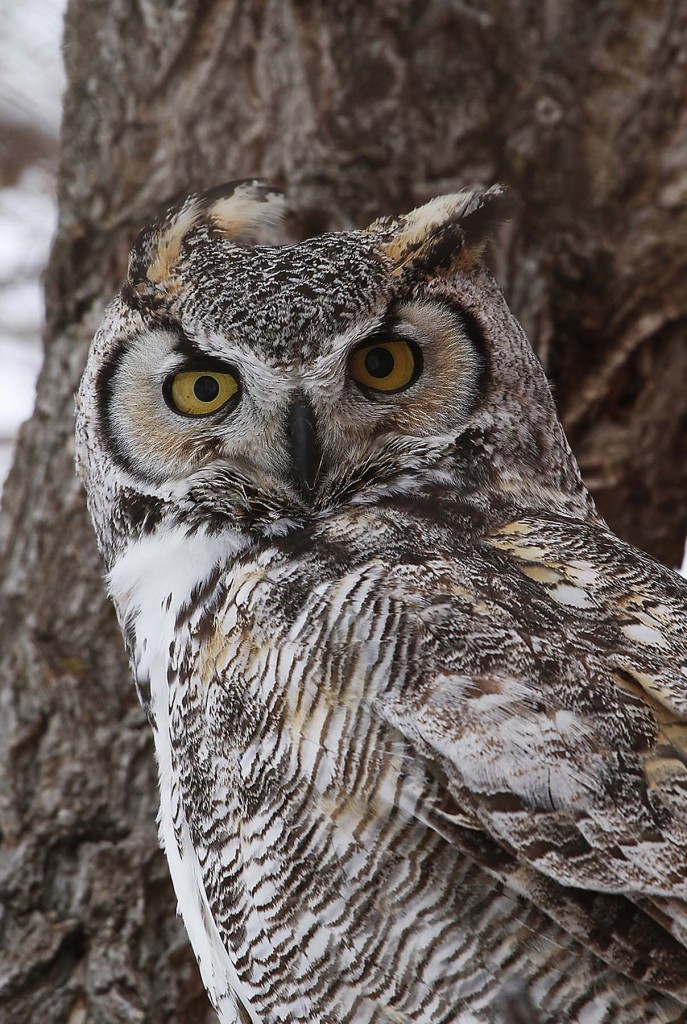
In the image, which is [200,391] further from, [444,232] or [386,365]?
[444,232]

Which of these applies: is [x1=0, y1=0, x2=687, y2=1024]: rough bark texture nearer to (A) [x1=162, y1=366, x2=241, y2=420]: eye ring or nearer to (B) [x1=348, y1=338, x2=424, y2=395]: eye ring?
(A) [x1=162, y1=366, x2=241, y2=420]: eye ring

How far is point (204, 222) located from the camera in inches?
75.0

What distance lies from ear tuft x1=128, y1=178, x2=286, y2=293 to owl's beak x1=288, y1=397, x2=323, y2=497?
0.33m

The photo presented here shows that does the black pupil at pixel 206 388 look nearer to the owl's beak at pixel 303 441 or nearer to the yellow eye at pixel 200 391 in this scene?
the yellow eye at pixel 200 391

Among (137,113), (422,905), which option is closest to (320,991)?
(422,905)

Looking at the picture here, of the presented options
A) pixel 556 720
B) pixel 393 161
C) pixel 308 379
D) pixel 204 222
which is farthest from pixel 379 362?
pixel 393 161

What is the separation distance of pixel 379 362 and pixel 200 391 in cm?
29

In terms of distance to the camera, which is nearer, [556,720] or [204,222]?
[556,720]

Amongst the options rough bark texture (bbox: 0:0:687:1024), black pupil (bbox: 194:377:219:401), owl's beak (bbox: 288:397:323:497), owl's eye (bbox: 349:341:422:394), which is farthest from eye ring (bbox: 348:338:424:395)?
rough bark texture (bbox: 0:0:687:1024)

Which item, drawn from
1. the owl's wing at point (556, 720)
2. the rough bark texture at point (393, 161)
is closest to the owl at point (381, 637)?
the owl's wing at point (556, 720)

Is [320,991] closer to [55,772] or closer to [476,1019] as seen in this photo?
[476,1019]

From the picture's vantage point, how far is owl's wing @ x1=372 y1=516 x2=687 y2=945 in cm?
133

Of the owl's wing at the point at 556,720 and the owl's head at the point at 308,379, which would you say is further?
the owl's head at the point at 308,379

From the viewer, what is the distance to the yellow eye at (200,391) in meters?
1.72
